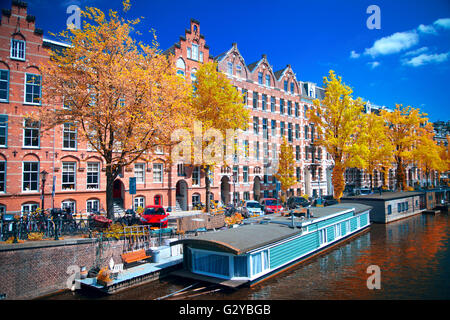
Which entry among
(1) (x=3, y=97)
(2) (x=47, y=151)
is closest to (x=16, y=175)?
(2) (x=47, y=151)

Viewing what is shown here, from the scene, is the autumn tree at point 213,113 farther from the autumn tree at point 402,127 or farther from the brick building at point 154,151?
the autumn tree at point 402,127

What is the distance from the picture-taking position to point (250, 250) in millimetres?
12656

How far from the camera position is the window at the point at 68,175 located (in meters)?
25.4

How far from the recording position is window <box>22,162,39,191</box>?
23.5 m

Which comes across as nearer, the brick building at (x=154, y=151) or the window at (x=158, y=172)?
the brick building at (x=154, y=151)

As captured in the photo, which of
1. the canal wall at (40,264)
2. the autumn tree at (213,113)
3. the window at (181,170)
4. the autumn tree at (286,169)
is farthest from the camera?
the autumn tree at (286,169)

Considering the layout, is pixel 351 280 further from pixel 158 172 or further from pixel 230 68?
pixel 230 68

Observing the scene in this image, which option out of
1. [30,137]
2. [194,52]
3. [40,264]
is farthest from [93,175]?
[194,52]

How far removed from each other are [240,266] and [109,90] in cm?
1265

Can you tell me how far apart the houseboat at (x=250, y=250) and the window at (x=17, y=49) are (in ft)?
73.5

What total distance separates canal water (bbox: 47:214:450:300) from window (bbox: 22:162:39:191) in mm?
14406

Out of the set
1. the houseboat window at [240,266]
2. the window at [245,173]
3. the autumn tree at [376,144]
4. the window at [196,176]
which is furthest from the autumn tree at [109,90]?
the autumn tree at [376,144]

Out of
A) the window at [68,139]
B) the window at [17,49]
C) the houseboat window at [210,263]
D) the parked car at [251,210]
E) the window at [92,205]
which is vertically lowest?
the houseboat window at [210,263]

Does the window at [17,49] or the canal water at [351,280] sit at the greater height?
the window at [17,49]
